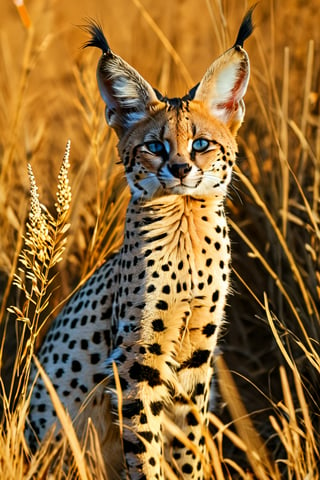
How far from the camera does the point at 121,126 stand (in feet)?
7.62

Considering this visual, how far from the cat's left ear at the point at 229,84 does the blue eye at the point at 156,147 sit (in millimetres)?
183

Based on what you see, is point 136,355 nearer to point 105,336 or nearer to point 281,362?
point 105,336

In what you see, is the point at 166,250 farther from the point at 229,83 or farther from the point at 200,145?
the point at 229,83

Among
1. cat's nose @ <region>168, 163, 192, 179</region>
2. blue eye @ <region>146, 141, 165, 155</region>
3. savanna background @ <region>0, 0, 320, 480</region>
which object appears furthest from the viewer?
savanna background @ <region>0, 0, 320, 480</region>

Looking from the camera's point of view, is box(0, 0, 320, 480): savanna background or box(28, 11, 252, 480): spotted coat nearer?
box(28, 11, 252, 480): spotted coat

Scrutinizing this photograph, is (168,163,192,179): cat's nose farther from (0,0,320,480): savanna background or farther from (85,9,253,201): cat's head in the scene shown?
(0,0,320,480): savanna background

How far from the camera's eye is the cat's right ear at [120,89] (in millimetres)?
2215

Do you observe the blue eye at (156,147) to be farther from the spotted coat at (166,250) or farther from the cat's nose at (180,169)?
the cat's nose at (180,169)

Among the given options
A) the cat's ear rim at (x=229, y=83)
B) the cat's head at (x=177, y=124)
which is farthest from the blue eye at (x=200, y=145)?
the cat's ear rim at (x=229, y=83)

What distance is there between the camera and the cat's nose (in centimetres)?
204

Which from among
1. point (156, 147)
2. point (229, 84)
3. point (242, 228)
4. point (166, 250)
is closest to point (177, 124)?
point (156, 147)

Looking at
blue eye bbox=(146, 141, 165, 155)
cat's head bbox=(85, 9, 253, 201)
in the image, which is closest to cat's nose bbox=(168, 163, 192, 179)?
cat's head bbox=(85, 9, 253, 201)

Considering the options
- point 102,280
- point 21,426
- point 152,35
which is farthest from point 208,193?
point 152,35

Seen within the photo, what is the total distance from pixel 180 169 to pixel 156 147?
5.5 inches
